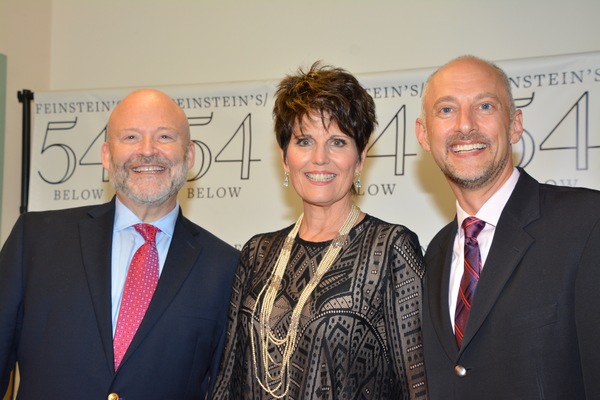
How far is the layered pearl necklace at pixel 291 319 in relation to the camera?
2461 millimetres

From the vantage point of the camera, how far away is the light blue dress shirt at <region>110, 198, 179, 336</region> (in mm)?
2674

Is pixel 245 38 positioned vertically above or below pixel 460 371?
above

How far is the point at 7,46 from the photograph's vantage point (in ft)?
15.7

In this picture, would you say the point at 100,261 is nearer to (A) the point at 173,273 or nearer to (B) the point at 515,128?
(A) the point at 173,273

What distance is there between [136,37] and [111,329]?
9.97ft

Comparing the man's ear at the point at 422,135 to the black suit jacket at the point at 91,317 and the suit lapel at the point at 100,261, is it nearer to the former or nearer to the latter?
the black suit jacket at the point at 91,317

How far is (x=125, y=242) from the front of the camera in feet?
9.17

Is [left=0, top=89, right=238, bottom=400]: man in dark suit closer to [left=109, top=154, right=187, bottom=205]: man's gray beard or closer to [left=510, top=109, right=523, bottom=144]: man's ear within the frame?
[left=109, top=154, right=187, bottom=205]: man's gray beard

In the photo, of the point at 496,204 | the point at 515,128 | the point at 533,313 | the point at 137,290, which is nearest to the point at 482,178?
the point at 496,204

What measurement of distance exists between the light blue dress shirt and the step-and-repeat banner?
1.30m

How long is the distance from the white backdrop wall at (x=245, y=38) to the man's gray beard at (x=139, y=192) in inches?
65.8

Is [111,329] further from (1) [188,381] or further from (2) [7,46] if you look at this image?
(2) [7,46]

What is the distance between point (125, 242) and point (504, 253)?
1.49 meters

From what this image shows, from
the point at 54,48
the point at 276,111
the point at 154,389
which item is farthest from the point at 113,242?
the point at 54,48
